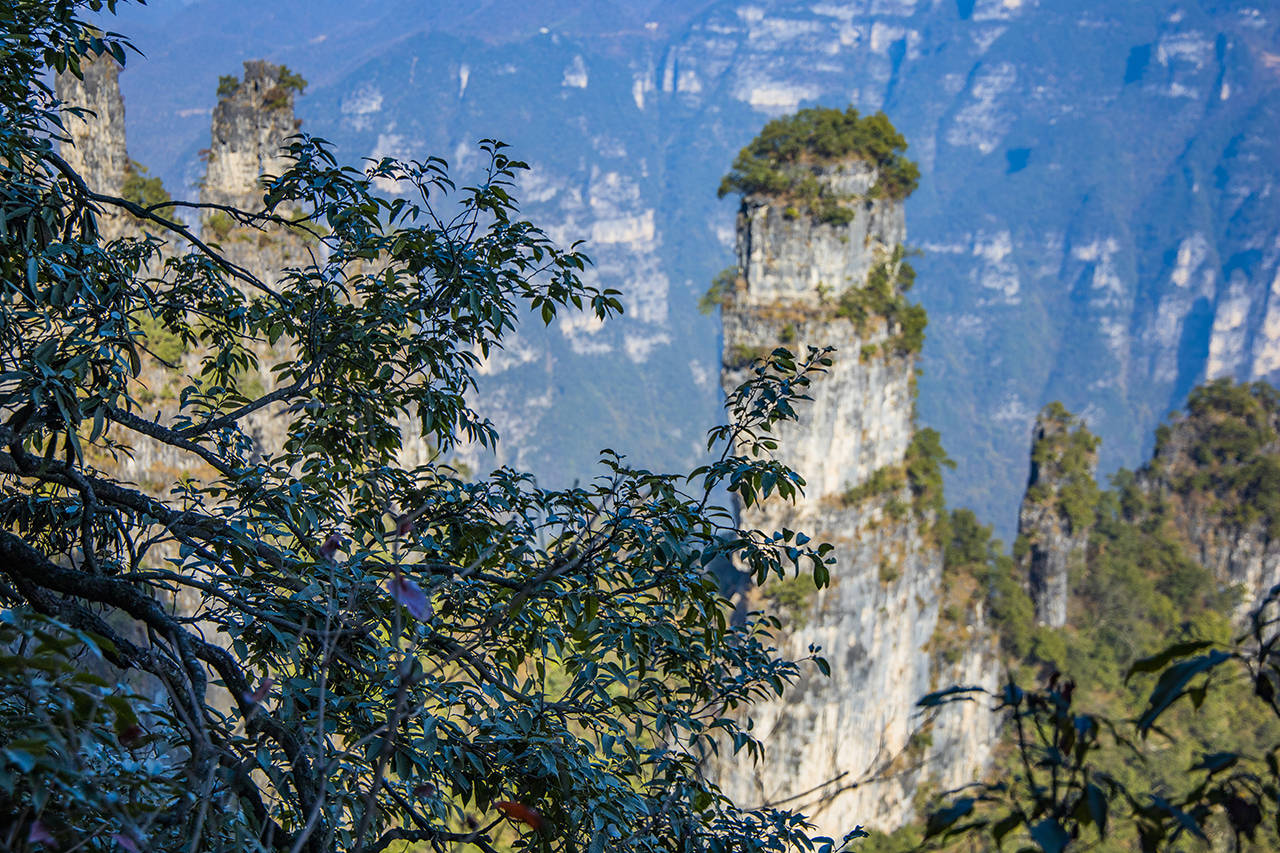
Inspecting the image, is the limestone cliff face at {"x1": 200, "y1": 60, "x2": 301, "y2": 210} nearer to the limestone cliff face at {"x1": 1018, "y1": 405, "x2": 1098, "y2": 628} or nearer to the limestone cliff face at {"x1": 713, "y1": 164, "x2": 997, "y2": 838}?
the limestone cliff face at {"x1": 713, "y1": 164, "x2": 997, "y2": 838}

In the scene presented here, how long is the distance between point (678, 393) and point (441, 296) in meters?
90.6

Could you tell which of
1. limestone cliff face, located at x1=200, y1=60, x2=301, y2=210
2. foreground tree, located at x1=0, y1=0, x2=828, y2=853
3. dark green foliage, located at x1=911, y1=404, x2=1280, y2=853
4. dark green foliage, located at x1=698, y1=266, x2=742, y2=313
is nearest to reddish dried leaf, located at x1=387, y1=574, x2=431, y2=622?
foreground tree, located at x1=0, y1=0, x2=828, y2=853

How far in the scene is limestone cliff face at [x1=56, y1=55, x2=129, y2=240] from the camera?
16.3 m

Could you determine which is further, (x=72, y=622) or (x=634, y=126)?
(x=634, y=126)

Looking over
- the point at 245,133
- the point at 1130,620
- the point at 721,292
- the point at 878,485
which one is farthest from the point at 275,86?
the point at 1130,620

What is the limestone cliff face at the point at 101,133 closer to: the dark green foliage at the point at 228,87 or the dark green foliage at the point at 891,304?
the dark green foliage at the point at 228,87

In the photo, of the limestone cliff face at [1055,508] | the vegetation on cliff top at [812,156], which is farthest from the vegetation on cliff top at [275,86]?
the limestone cliff face at [1055,508]

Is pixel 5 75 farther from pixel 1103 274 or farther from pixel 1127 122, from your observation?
pixel 1127 122

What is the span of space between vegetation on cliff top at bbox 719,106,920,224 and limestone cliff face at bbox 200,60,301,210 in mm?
7692

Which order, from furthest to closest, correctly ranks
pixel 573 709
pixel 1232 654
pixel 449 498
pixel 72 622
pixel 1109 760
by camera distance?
pixel 1109 760, pixel 449 498, pixel 573 709, pixel 72 622, pixel 1232 654

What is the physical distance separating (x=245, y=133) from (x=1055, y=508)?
73.2 feet

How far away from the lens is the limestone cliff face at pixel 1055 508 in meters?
27.4

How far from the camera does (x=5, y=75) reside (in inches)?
130

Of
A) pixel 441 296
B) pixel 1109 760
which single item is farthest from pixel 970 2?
pixel 441 296
